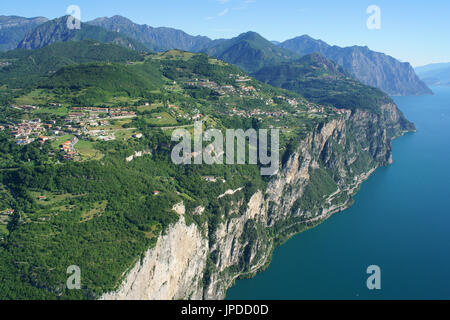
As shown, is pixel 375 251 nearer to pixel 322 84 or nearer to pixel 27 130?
pixel 27 130

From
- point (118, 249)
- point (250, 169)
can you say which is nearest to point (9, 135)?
point (118, 249)

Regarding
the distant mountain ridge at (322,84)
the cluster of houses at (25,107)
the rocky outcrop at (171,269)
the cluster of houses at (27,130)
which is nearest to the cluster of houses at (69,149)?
the cluster of houses at (27,130)

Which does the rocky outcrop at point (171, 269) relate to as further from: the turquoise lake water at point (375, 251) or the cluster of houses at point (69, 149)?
the cluster of houses at point (69, 149)

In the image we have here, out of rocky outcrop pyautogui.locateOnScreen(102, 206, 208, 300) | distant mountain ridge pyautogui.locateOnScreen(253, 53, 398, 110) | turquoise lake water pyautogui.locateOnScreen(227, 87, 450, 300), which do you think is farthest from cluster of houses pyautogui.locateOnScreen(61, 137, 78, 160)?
distant mountain ridge pyautogui.locateOnScreen(253, 53, 398, 110)

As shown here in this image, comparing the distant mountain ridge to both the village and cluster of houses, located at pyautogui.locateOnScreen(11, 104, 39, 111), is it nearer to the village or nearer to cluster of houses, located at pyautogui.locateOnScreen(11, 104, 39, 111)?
the village

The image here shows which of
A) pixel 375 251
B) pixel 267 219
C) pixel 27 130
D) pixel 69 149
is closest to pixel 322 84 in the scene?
pixel 267 219
